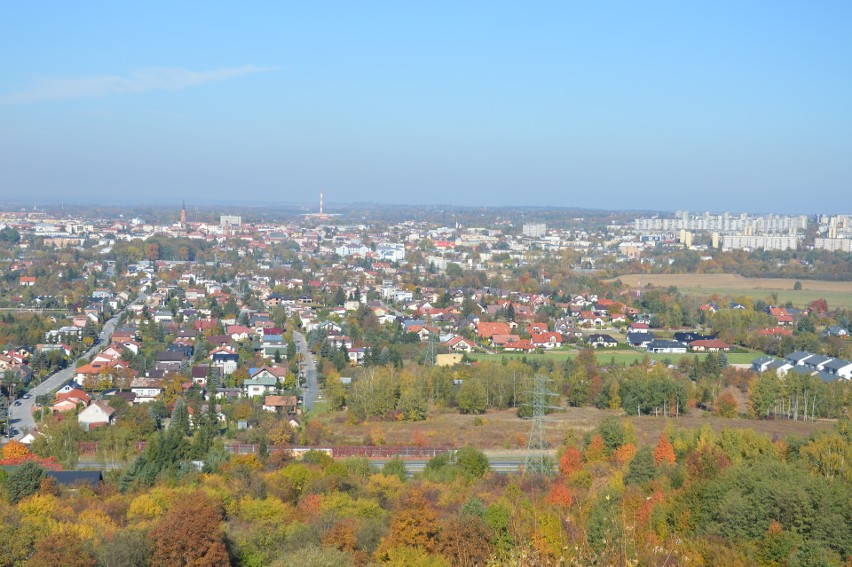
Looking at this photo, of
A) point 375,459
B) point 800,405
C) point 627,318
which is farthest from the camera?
point 627,318

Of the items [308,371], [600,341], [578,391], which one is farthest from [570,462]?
[600,341]

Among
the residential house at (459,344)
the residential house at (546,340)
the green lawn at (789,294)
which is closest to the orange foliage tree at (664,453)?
the residential house at (459,344)

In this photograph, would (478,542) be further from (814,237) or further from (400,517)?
(814,237)

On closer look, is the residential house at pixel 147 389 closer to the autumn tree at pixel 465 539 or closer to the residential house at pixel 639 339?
the autumn tree at pixel 465 539

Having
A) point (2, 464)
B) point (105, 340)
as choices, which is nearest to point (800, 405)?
point (2, 464)

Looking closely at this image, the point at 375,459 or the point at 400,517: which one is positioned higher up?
the point at 400,517

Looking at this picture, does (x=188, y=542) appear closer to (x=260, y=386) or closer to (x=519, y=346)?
(x=260, y=386)

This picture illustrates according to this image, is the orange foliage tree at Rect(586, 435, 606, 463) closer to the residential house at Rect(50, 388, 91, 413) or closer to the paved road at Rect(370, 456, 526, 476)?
the paved road at Rect(370, 456, 526, 476)
